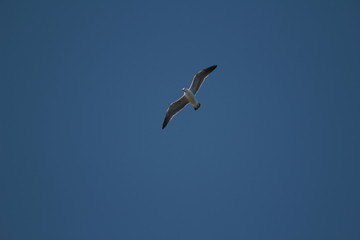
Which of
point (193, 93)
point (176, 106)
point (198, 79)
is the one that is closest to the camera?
point (198, 79)

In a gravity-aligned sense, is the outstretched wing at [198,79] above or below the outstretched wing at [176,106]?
above

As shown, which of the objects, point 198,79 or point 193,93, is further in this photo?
point 193,93

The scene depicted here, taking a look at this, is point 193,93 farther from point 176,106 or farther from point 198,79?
point 176,106

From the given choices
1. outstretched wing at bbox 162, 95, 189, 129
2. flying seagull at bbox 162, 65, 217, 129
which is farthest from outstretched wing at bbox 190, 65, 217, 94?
outstretched wing at bbox 162, 95, 189, 129

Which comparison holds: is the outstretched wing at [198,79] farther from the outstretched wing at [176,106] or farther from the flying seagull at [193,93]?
the outstretched wing at [176,106]

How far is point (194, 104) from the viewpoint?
813 inches

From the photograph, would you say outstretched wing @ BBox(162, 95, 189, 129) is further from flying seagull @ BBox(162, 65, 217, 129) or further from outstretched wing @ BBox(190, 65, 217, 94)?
outstretched wing @ BBox(190, 65, 217, 94)

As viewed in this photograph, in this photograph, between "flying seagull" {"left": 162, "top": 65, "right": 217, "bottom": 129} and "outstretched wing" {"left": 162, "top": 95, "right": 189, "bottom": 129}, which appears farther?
"outstretched wing" {"left": 162, "top": 95, "right": 189, "bottom": 129}

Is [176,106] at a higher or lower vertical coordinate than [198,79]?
lower

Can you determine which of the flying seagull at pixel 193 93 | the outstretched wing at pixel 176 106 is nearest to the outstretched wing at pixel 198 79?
the flying seagull at pixel 193 93

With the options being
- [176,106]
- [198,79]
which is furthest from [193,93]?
[176,106]

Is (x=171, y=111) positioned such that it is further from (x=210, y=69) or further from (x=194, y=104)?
(x=210, y=69)

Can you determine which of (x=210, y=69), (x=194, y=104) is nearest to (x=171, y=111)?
(x=194, y=104)

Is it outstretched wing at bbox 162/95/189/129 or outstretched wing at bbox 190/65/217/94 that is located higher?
outstretched wing at bbox 190/65/217/94
